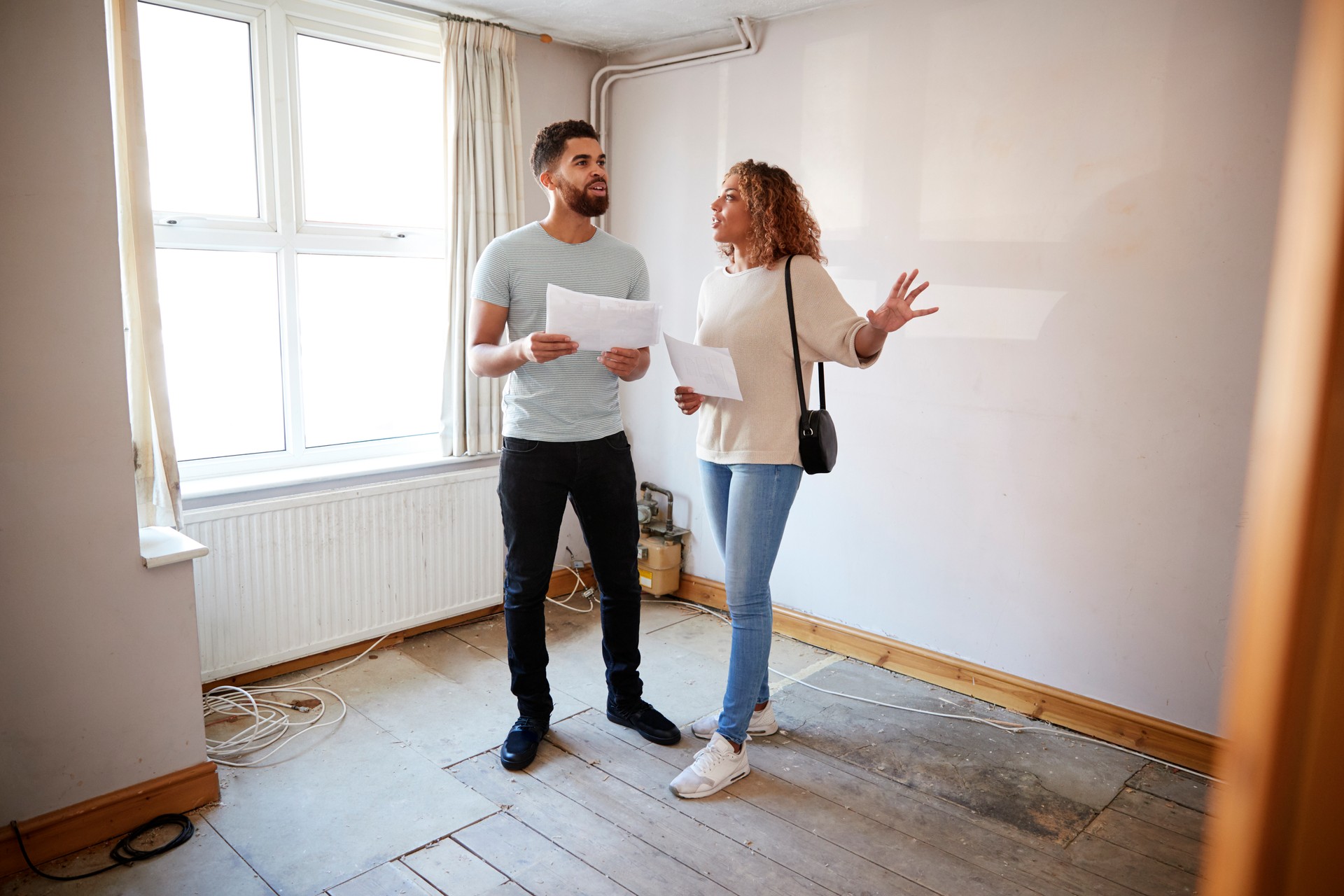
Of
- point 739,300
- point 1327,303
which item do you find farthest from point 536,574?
point 1327,303

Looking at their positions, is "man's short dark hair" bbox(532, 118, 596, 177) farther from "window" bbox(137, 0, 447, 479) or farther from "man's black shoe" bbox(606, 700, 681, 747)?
"man's black shoe" bbox(606, 700, 681, 747)

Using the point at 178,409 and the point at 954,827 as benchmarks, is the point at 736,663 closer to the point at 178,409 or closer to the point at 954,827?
the point at 954,827

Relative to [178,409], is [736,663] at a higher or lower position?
lower

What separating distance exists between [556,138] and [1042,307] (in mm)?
1548

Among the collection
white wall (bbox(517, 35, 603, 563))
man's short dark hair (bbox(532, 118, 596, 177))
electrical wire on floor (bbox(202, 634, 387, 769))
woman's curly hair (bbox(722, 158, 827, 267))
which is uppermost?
white wall (bbox(517, 35, 603, 563))

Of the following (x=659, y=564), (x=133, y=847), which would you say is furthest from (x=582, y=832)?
(x=659, y=564)

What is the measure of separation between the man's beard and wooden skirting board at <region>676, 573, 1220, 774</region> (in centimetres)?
184

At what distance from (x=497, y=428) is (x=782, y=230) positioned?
5.54ft

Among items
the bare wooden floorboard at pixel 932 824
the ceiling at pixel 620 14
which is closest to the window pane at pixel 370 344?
the ceiling at pixel 620 14

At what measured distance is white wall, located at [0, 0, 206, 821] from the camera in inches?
74.4

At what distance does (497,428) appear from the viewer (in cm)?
355

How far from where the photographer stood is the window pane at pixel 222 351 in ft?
9.54

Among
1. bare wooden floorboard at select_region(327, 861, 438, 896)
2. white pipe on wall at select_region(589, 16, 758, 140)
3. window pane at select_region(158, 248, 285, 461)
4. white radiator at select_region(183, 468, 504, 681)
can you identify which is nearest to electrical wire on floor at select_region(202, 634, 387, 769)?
white radiator at select_region(183, 468, 504, 681)

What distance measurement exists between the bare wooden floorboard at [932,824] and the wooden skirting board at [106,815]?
1455mm
